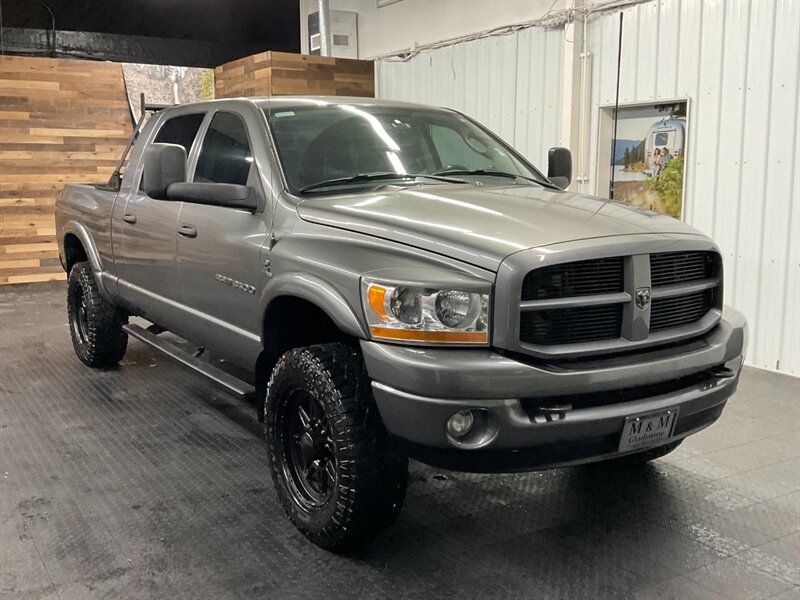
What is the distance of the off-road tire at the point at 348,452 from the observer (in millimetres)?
2570

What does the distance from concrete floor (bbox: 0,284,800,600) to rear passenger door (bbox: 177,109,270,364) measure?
659 mm

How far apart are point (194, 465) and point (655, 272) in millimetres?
2271

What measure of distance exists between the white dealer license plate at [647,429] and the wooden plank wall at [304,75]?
280 inches

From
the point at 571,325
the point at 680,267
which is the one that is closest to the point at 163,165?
the point at 571,325

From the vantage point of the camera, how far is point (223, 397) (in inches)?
189

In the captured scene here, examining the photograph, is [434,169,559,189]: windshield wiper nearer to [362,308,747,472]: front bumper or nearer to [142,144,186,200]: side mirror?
[142,144,186,200]: side mirror

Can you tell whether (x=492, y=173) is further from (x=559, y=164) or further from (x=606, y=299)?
(x=606, y=299)

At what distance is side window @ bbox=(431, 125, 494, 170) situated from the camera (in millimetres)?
3641

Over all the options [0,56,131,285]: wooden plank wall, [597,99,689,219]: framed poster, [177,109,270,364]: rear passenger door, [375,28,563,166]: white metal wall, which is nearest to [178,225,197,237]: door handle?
[177,109,270,364]: rear passenger door

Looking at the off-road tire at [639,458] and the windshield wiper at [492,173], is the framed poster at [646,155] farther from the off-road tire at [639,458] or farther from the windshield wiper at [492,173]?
the off-road tire at [639,458]

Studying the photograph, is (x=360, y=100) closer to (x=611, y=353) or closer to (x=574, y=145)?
(x=611, y=353)

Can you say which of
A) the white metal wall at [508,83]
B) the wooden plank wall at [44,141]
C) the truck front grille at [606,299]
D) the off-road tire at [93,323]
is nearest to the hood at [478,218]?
the truck front grille at [606,299]

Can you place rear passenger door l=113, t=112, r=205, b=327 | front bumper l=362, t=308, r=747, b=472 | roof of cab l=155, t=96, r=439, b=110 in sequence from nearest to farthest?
front bumper l=362, t=308, r=747, b=472 < roof of cab l=155, t=96, r=439, b=110 < rear passenger door l=113, t=112, r=205, b=327

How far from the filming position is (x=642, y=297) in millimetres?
2562
